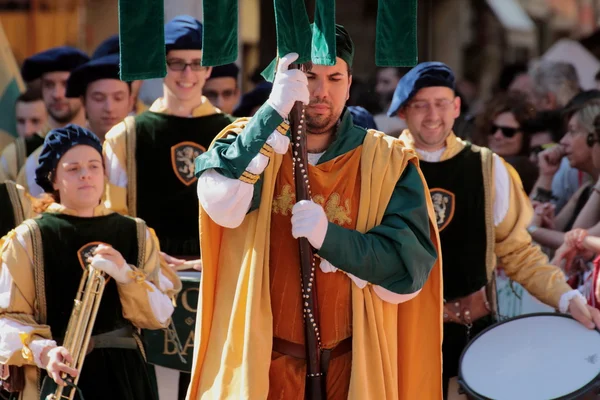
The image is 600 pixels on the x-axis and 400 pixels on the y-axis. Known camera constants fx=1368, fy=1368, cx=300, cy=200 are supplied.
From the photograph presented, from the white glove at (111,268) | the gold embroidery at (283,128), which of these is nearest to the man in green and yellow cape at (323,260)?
the gold embroidery at (283,128)

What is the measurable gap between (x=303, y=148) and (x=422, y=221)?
527 mm

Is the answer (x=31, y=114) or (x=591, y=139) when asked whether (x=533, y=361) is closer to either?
(x=591, y=139)

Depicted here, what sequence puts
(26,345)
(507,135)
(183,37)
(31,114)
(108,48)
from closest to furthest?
(26,345) → (183,37) → (507,135) → (108,48) → (31,114)

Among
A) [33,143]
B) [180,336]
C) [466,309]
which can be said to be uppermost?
[33,143]

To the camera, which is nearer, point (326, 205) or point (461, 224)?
point (326, 205)

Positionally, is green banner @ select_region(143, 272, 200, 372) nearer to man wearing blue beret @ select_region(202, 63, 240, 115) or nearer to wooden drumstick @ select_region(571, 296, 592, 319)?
wooden drumstick @ select_region(571, 296, 592, 319)

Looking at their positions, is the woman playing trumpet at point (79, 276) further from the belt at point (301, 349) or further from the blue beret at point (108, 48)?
the blue beret at point (108, 48)

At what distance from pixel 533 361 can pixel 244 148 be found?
1.97 metres

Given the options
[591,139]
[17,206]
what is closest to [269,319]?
[17,206]

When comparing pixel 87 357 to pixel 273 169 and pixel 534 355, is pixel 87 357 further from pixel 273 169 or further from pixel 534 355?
pixel 534 355

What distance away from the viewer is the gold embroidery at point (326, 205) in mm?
4867

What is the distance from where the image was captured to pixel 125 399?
18.8 feet

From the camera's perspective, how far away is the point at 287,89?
4578 mm

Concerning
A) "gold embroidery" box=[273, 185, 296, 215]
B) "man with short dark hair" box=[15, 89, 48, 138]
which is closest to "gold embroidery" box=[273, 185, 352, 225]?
"gold embroidery" box=[273, 185, 296, 215]
